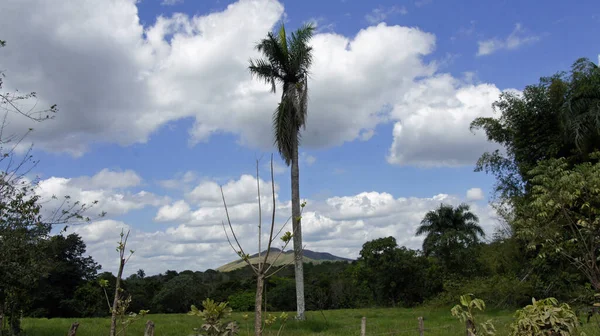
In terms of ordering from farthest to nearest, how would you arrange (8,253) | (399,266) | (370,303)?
(370,303)
(399,266)
(8,253)

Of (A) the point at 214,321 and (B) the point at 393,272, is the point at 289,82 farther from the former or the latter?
(B) the point at 393,272

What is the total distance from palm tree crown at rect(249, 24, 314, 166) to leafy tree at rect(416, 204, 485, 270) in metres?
23.7

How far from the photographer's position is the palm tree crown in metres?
18.3

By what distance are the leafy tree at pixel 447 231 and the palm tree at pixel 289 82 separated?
77.0ft

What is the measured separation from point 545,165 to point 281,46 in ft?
35.2

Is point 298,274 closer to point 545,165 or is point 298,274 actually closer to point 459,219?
point 545,165

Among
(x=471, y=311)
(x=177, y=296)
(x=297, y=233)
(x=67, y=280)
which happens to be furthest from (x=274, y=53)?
(x=177, y=296)

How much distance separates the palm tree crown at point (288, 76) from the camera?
60.2ft

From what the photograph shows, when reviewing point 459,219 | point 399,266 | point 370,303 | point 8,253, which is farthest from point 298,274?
point 459,219

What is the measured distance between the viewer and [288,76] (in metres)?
18.9

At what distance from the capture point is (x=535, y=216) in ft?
47.4

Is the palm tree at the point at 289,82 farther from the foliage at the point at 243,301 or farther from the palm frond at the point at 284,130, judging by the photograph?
the foliage at the point at 243,301

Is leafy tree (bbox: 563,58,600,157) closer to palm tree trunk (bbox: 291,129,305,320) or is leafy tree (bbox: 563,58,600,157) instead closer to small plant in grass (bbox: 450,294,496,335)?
palm tree trunk (bbox: 291,129,305,320)

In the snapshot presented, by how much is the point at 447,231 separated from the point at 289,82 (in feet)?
81.4
